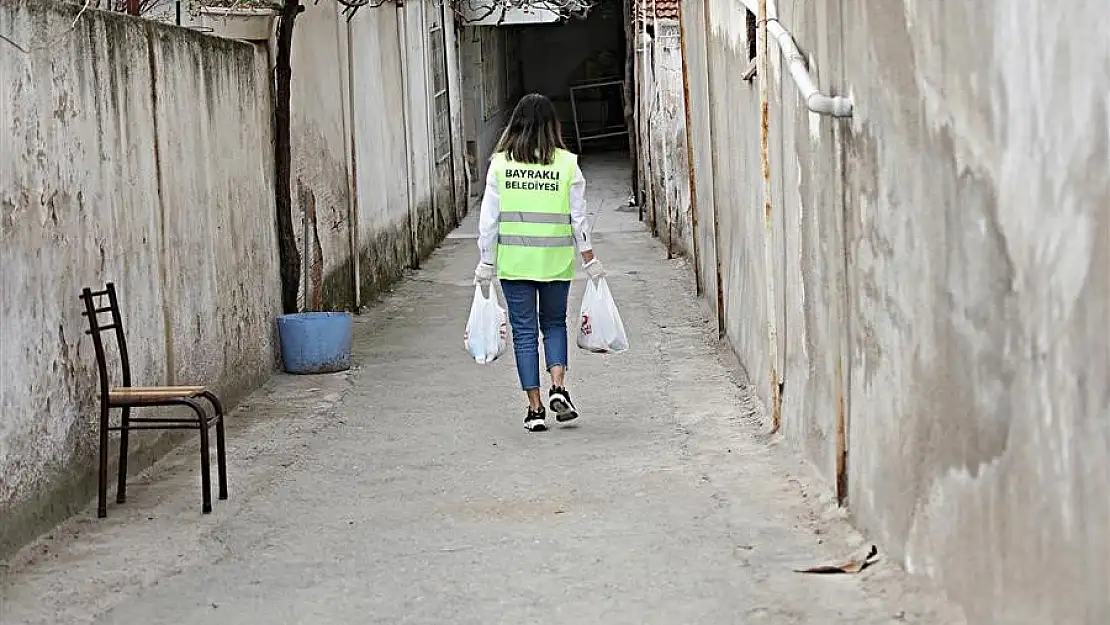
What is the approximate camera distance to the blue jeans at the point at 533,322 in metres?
7.44

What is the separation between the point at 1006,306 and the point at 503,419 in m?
4.68

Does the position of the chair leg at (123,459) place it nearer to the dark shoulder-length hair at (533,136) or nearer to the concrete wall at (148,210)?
the concrete wall at (148,210)

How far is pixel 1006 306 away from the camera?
3.28 m

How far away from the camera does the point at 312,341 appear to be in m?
9.12

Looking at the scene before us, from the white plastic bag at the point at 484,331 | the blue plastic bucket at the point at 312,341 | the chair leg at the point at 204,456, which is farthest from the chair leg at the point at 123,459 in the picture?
the blue plastic bucket at the point at 312,341

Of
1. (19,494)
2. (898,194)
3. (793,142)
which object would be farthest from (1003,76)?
(19,494)

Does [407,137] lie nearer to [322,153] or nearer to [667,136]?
[667,136]

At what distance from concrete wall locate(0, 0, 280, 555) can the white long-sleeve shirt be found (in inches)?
58.2

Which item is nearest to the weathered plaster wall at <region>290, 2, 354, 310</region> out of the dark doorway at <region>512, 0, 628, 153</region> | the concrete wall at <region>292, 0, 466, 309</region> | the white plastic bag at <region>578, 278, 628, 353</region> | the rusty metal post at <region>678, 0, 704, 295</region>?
the concrete wall at <region>292, 0, 466, 309</region>

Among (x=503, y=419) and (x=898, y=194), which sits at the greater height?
(x=898, y=194)

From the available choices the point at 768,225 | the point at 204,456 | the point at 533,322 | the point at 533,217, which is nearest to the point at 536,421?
the point at 533,322

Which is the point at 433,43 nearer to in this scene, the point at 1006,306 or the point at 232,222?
the point at 232,222

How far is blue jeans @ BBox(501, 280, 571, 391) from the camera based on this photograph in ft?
24.4

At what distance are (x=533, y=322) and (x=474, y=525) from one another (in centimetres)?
211
